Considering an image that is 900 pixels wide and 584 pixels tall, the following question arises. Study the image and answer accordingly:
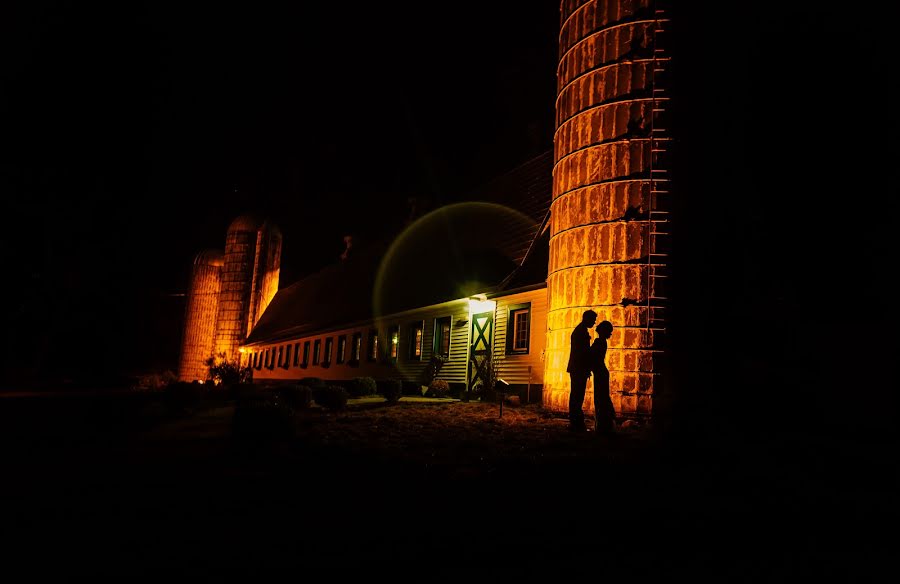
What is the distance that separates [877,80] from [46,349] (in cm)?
6597

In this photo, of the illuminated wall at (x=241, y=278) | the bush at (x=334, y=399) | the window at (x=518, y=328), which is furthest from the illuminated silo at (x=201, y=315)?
the bush at (x=334, y=399)

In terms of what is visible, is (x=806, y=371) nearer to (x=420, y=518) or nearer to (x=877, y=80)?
(x=877, y=80)

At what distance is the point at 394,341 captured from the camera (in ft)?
87.5

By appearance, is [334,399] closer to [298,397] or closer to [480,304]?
[298,397]

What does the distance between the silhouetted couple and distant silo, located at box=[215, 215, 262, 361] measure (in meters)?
40.6

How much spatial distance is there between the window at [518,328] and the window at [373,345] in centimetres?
1060

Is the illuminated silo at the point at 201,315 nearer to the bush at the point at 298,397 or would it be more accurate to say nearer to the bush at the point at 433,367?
the bush at the point at 433,367

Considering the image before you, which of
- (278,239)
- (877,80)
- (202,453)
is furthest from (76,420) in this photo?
(278,239)

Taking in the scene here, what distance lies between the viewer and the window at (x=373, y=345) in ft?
91.9

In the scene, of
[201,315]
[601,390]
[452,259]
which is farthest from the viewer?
[201,315]

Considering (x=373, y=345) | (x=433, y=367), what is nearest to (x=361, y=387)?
(x=433, y=367)

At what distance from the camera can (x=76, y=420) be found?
51.0 feet

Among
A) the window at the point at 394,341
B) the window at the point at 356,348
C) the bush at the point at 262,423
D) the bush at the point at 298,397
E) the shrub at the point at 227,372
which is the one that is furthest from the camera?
the shrub at the point at 227,372

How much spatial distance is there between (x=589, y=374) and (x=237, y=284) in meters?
41.7
